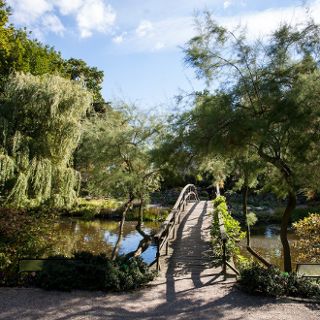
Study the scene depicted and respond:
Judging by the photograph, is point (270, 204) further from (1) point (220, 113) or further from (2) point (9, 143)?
(1) point (220, 113)

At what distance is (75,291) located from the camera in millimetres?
7305

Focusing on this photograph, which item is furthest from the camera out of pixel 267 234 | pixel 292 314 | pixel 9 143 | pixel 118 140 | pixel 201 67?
pixel 267 234

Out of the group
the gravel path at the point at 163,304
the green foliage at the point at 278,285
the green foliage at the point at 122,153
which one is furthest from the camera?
the green foliage at the point at 122,153

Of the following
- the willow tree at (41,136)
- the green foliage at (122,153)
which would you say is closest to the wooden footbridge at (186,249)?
the green foliage at (122,153)

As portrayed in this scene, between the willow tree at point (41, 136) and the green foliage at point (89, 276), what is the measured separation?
554cm

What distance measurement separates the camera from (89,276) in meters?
7.59

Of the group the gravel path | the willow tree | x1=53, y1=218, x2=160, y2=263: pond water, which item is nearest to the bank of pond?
x1=53, y1=218, x2=160, y2=263: pond water

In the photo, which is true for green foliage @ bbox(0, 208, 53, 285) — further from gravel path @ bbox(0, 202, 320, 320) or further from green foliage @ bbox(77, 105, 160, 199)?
gravel path @ bbox(0, 202, 320, 320)

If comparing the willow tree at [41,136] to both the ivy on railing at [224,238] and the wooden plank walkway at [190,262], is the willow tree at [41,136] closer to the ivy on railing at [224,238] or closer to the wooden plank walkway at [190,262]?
the wooden plank walkway at [190,262]

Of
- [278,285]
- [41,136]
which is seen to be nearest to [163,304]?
[278,285]

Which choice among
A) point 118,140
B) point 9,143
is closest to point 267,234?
point 118,140

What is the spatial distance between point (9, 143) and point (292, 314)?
10427mm

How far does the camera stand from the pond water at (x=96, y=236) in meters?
17.1

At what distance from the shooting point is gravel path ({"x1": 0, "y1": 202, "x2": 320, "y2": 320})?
6.25 metres
